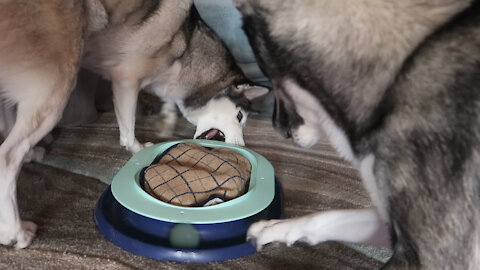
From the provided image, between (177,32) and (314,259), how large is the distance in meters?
1.25

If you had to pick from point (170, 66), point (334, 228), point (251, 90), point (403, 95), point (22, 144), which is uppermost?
point (403, 95)

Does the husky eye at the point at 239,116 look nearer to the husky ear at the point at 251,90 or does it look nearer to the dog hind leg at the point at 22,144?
the husky ear at the point at 251,90

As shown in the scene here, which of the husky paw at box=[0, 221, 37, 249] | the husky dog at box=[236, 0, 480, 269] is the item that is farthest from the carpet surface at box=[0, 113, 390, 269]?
the husky dog at box=[236, 0, 480, 269]

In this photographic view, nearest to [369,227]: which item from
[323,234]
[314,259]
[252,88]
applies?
[323,234]

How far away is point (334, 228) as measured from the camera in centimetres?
117

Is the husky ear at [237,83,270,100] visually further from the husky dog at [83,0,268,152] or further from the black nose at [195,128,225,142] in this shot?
the black nose at [195,128,225,142]

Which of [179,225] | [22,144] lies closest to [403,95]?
[179,225]

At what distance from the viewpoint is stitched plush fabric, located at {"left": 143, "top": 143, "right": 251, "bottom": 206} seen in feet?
4.54

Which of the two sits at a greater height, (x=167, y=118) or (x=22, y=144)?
(x=22, y=144)

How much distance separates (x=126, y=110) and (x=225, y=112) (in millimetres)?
498

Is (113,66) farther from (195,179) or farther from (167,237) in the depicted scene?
(167,237)

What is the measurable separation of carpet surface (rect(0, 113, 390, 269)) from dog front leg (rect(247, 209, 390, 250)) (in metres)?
0.17

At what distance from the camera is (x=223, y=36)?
2.49 m

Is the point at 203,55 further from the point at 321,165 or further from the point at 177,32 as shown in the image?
the point at 321,165
